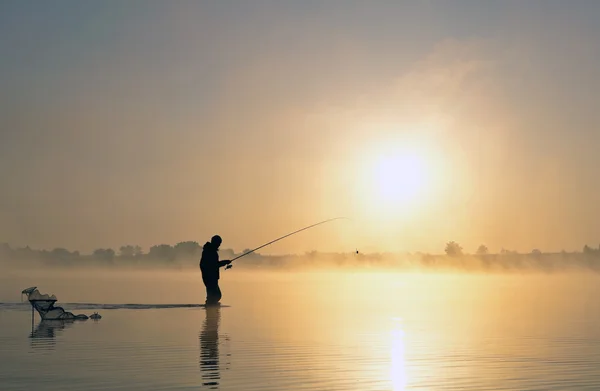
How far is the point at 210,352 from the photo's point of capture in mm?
19250

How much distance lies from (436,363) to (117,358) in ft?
23.4

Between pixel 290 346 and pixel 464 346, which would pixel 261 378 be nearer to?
pixel 290 346

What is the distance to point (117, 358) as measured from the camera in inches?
709

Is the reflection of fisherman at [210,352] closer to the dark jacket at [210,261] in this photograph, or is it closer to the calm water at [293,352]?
the calm water at [293,352]

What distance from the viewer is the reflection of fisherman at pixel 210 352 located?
50.3ft

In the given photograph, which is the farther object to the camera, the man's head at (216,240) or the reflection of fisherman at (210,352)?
the man's head at (216,240)

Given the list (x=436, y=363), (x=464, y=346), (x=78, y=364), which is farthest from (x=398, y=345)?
(x=78, y=364)

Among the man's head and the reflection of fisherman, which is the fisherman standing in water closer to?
the man's head

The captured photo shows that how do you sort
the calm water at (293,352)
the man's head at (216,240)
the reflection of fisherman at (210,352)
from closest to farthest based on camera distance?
the calm water at (293,352)
the reflection of fisherman at (210,352)
the man's head at (216,240)

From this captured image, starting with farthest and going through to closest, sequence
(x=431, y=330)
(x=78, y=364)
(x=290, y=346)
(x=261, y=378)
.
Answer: (x=431, y=330)
(x=290, y=346)
(x=78, y=364)
(x=261, y=378)

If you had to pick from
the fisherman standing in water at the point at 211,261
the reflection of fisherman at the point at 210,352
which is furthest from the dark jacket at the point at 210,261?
the reflection of fisherman at the point at 210,352

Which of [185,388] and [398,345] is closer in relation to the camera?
[185,388]

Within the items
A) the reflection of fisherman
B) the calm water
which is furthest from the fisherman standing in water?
the reflection of fisherman

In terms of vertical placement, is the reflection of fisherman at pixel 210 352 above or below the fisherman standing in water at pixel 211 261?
below
